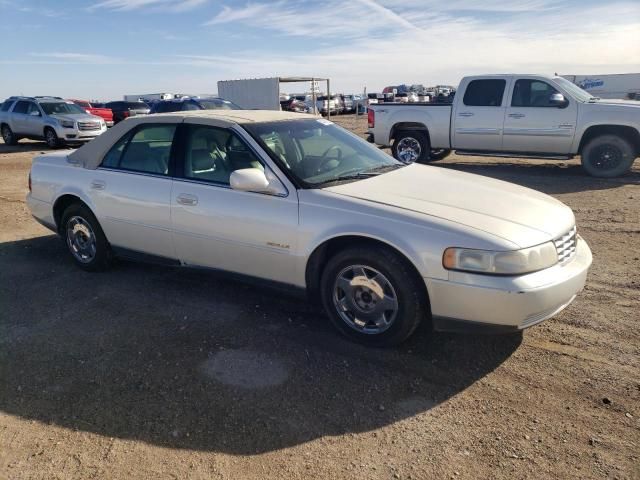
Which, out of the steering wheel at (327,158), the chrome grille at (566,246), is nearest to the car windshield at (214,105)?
the steering wheel at (327,158)

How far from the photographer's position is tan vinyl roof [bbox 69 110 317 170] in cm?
440

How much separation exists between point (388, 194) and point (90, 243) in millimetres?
3107

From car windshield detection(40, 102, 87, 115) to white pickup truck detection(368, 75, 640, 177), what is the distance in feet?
38.4

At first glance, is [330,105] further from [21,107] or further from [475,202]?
[475,202]

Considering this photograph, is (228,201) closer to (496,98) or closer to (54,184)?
(54,184)

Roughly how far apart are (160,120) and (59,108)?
618 inches

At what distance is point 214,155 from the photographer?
424 centimetres

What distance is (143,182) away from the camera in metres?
4.50

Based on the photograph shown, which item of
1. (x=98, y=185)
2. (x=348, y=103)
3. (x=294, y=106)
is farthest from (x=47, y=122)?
(x=348, y=103)

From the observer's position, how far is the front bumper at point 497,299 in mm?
3070

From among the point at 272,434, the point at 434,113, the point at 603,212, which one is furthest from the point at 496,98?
the point at 272,434

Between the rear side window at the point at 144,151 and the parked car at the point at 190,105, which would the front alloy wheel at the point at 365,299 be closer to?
the rear side window at the point at 144,151

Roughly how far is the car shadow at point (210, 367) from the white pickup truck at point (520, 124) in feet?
24.9

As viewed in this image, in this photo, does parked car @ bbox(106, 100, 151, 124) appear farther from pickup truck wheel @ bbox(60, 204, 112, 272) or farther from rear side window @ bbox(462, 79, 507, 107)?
pickup truck wheel @ bbox(60, 204, 112, 272)
